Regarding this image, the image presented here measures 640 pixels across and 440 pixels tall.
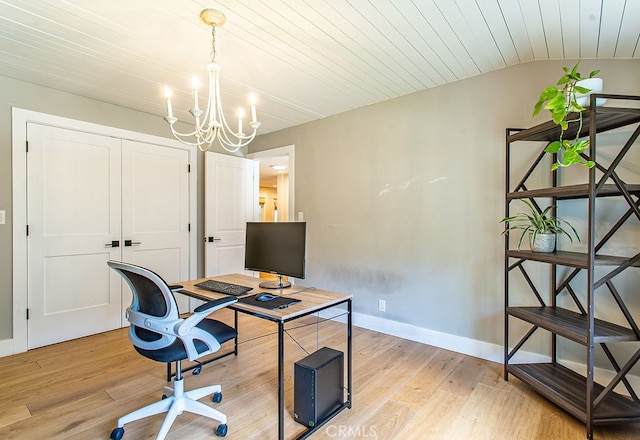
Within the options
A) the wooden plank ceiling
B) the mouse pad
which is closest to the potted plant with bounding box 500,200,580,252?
the wooden plank ceiling

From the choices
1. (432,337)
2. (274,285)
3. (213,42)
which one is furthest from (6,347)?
(432,337)

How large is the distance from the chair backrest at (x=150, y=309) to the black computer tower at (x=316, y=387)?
73cm

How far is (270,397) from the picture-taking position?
82.0 inches

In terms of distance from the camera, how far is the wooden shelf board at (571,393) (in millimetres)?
1692

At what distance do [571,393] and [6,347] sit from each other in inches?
169

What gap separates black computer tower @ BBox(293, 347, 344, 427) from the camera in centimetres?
173

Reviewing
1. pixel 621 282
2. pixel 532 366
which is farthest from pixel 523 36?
pixel 532 366

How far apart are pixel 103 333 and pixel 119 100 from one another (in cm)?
238

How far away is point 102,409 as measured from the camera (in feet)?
6.42

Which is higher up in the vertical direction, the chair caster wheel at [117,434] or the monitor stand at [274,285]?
the monitor stand at [274,285]

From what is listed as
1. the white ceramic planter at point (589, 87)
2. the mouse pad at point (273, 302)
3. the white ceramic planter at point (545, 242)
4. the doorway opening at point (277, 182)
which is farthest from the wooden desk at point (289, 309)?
the doorway opening at point (277, 182)

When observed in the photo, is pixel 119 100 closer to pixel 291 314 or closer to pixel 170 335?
pixel 170 335

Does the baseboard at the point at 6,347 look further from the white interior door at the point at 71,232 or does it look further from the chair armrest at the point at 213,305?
the chair armrest at the point at 213,305

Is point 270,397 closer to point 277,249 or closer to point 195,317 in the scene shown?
point 195,317
